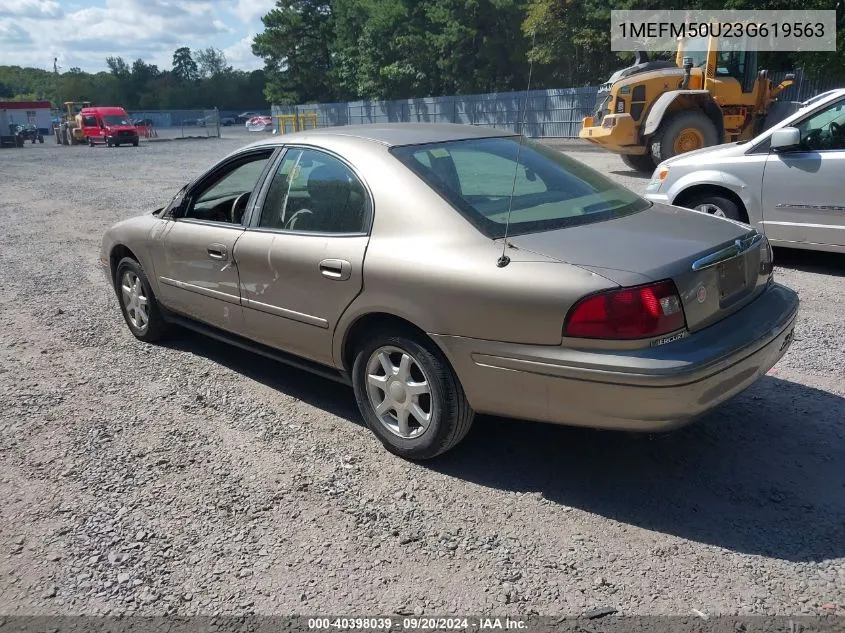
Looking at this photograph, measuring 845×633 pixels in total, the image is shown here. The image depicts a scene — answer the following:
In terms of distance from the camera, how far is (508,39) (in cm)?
3850

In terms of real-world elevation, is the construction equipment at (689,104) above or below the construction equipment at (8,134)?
below

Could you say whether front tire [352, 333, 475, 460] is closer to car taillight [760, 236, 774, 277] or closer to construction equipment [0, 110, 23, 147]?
car taillight [760, 236, 774, 277]

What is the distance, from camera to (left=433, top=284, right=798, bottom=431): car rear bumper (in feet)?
9.45

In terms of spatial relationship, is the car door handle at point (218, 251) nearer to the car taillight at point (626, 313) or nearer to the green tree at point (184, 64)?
the car taillight at point (626, 313)

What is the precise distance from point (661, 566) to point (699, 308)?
1042 mm

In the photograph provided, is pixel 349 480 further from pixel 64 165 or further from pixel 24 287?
pixel 64 165

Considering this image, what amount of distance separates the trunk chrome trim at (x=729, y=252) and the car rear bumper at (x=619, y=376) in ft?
0.86

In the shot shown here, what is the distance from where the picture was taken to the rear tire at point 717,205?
704cm

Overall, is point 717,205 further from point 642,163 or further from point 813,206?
point 642,163

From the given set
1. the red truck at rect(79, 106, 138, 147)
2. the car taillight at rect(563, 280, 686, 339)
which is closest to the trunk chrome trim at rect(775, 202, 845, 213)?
the car taillight at rect(563, 280, 686, 339)

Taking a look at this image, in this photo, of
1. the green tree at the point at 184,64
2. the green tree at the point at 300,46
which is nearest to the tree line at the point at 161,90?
the green tree at the point at 184,64

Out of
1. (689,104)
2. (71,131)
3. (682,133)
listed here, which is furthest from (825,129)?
(71,131)

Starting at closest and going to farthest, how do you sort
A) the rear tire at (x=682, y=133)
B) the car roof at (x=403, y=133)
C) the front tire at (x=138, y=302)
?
the car roof at (x=403, y=133) → the front tire at (x=138, y=302) → the rear tire at (x=682, y=133)

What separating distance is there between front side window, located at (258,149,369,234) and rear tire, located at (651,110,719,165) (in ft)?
39.2
